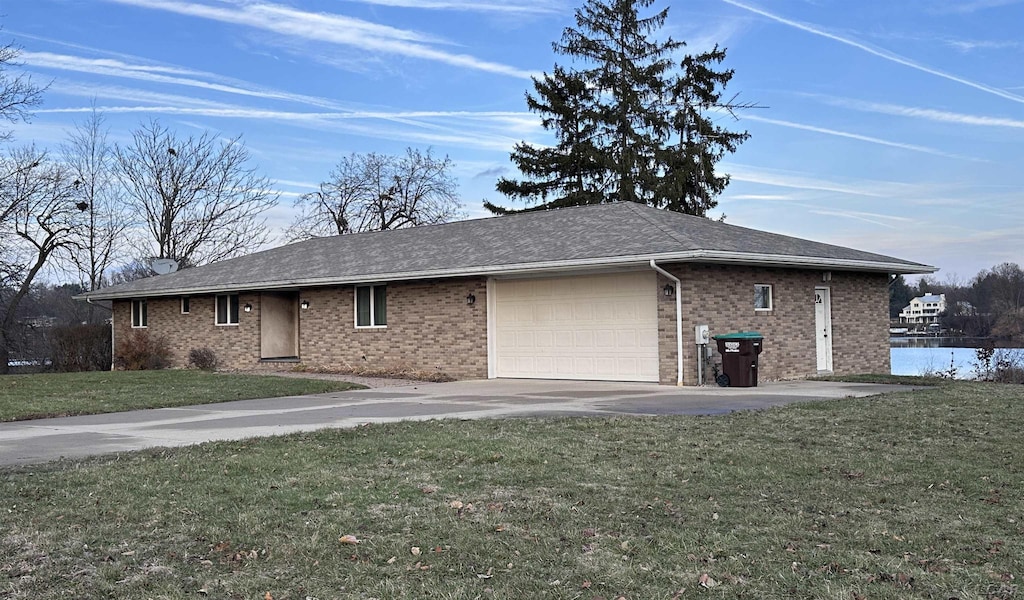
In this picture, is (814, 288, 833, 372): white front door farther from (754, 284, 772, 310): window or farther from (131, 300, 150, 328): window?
(131, 300, 150, 328): window

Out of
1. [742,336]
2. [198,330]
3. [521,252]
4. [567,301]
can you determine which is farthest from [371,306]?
[742,336]

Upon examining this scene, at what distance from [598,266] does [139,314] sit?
1680cm

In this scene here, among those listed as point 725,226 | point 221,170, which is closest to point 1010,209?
point 725,226

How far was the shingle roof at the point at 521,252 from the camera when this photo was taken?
57.1 ft

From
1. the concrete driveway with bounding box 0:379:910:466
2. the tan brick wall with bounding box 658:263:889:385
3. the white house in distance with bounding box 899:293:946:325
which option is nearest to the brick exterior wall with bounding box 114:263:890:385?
the tan brick wall with bounding box 658:263:889:385

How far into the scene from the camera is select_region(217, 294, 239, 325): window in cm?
2528

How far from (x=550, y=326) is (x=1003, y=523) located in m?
13.6

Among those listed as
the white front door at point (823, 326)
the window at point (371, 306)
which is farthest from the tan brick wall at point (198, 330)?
the white front door at point (823, 326)

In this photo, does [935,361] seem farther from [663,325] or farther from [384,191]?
[384,191]

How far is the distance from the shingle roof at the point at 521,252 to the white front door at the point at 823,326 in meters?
0.94

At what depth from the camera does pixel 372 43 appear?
21.6 meters

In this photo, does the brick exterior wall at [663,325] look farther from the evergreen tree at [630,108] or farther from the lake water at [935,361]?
the evergreen tree at [630,108]

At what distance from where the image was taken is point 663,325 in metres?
17.1

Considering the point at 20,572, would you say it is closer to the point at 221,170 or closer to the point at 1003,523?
the point at 1003,523
